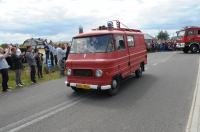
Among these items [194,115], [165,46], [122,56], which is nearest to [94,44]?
[122,56]

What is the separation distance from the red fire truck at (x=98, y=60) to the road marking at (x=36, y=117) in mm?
1062

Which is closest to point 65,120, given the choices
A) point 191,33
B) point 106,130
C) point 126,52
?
point 106,130

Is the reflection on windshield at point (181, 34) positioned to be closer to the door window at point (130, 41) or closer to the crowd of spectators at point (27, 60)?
the crowd of spectators at point (27, 60)

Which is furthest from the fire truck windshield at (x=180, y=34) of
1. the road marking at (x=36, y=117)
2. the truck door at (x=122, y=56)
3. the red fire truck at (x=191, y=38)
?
the road marking at (x=36, y=117)

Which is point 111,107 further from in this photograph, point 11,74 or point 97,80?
point 11,74

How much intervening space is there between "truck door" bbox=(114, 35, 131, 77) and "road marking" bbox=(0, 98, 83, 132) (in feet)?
8.02

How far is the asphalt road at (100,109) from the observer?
6898mm

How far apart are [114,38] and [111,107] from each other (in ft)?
10.0

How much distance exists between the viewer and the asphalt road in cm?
690

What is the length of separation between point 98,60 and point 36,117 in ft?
10.4

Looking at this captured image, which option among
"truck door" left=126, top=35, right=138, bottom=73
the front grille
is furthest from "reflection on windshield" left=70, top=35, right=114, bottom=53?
"truck door" left=126, top=35, right=138, bottom=73

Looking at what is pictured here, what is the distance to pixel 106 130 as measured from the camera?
6586 mm

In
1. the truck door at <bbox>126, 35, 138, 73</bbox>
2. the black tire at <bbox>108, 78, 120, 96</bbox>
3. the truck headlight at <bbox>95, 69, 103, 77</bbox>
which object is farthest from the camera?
the truck door at <bbox>126, 35, 138, 73</bbox>

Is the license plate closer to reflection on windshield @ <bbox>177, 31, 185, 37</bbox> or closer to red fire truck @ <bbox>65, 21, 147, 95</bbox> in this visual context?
red fire truck @ <bbox>65, 21, 147, 95</bbox>
